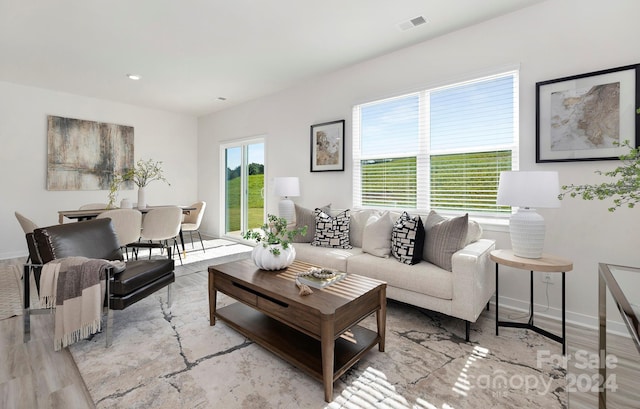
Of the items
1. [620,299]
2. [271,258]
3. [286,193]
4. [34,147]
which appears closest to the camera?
[620,299]

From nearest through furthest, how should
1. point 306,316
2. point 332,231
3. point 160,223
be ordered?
point 306,316, point 332,231, point 160,223

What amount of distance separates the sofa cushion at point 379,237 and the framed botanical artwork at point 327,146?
4.33 feet

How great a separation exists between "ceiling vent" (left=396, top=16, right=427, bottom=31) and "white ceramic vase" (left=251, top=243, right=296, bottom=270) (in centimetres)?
245

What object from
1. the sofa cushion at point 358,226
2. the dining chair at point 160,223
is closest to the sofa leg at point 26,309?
the dining chair at point 160,223

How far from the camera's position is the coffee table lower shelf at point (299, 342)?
5.80 ft

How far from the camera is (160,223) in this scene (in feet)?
13.8

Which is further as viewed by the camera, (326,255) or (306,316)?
(326,255)

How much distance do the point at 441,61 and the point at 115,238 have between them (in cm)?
376

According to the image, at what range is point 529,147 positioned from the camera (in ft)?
8.92

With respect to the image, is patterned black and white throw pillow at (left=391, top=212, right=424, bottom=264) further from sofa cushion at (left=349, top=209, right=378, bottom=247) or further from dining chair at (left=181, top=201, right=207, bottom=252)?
dining chair at (left=181, top=201, right=207, bottom=252)

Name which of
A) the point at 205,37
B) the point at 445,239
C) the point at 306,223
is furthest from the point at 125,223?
the point at 445,239

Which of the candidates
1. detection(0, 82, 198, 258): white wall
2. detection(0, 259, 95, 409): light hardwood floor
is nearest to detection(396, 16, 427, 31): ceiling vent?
detection(0, 259, 95, 409): light hardwood floor

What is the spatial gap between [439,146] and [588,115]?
48.5 inches

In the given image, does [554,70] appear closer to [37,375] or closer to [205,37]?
[205,37]
